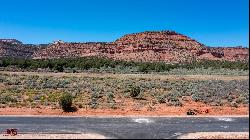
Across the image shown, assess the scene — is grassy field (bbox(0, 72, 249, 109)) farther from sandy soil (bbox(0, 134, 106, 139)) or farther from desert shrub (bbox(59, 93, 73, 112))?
sandy soil (bbox(0, 134, 106, 139))

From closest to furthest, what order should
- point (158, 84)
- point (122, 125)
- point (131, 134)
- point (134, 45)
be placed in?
point (131, 134) < point (122, 125) < point (158, 84) < point (134, 45)

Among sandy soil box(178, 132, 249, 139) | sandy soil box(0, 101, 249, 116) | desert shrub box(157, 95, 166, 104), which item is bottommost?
sandy soil box(178, 132, 249, 139)

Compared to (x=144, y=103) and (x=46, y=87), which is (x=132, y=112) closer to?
(x=144, y=103)

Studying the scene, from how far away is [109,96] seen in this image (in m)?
52.4

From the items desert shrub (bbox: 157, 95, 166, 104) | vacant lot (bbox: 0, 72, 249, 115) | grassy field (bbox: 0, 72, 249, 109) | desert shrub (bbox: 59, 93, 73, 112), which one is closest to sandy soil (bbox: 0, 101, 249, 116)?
vacant lot (bbox: 0, 72, 249, 115)

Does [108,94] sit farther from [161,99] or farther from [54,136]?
[54,136]

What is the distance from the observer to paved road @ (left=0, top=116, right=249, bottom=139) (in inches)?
1262

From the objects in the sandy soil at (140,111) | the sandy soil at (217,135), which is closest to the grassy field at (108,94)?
the sandy soil at (140,111)

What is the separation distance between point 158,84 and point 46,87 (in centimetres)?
1553

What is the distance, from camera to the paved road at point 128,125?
32.1 m

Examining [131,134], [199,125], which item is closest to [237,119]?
[199,125]

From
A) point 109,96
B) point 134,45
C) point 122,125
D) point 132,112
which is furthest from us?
point 134,45

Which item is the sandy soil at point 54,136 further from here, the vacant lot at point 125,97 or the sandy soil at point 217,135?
the vacant lot at point 125,97

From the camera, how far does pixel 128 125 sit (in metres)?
35.1
